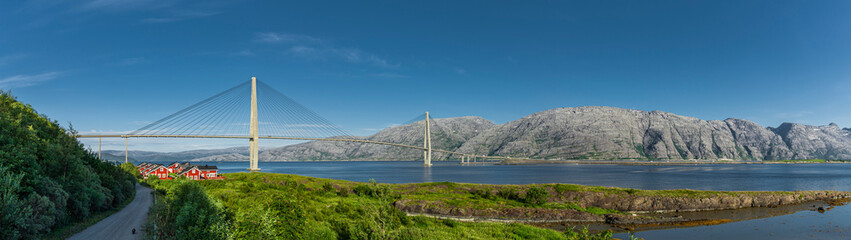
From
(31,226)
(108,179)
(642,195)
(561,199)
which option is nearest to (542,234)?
(561,199)

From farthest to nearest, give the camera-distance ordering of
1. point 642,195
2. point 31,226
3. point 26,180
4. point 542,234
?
point 642,195 < point 542,234 < point 26,180 < point 31,226

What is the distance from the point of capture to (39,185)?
28203 mm

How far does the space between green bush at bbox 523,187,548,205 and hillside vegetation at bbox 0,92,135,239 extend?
5087 cm

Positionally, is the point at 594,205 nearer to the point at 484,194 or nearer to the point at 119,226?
the point at 484,194

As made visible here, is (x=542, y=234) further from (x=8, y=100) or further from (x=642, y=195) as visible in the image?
(x=8, y=100)

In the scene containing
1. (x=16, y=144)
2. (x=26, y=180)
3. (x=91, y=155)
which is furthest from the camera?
(x=91, y=155)

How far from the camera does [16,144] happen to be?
30.4m

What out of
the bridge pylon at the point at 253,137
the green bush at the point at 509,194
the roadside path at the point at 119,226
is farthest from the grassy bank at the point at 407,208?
the bridge pylon at the point at 253,137

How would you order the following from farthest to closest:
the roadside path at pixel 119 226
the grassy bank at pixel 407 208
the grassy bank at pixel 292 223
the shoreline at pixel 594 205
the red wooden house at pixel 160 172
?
the red wooden house at pixel 160 172, the shoreline at pixel 594 205, the roadside path at pixel 119 226, the grassy bank at pixel 407 208, the grassy bank at pixel 292 223

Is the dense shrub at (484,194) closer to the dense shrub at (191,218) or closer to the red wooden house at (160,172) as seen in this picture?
the dense shrub at (191,218)

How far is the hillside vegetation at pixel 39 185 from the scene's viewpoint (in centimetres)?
2122

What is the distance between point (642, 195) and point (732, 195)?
16.9 m

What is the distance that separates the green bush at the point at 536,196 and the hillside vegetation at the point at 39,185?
50874 mm

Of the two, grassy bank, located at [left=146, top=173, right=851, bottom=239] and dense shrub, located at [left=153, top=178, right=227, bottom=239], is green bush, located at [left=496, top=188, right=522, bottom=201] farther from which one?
dense shrub, located at [left=153, top=178, right=227, bottom=239]
